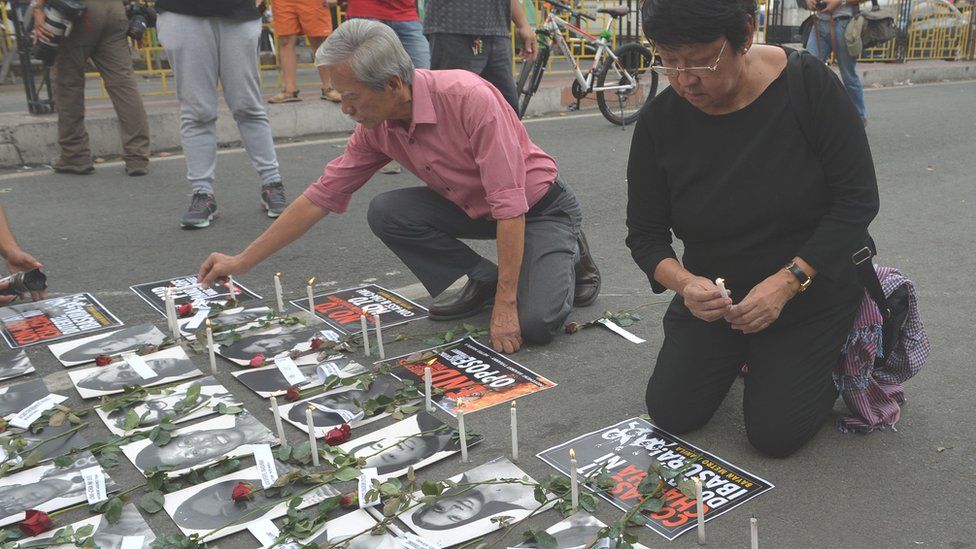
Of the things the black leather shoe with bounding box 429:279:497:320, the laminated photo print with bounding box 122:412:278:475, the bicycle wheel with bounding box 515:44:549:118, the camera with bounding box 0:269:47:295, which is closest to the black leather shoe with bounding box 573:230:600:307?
the black leather shoe with bounding box 429:279:497:320

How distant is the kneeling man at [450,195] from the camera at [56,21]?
377 cm

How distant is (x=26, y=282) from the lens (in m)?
3.92

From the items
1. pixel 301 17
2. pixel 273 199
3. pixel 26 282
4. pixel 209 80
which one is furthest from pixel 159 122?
pixel 26 282

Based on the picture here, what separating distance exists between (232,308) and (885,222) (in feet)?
12.9

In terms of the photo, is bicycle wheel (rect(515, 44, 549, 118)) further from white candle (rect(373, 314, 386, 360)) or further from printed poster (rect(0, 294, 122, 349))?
white candle (rect(373, 314, 386, 360))

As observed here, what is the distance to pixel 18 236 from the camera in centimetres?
529

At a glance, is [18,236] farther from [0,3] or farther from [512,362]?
[0,3]

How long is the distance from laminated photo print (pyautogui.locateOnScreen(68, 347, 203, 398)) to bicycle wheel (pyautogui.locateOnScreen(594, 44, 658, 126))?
714 centimetres

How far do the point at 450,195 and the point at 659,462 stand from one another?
161 centimetres

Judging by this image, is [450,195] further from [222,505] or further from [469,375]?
[222,505]

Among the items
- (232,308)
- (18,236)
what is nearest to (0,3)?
(18,236)

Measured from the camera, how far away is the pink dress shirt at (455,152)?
354 cm

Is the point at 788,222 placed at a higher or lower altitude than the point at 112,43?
lower

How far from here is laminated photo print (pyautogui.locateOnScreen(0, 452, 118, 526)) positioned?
2512 millimetres
